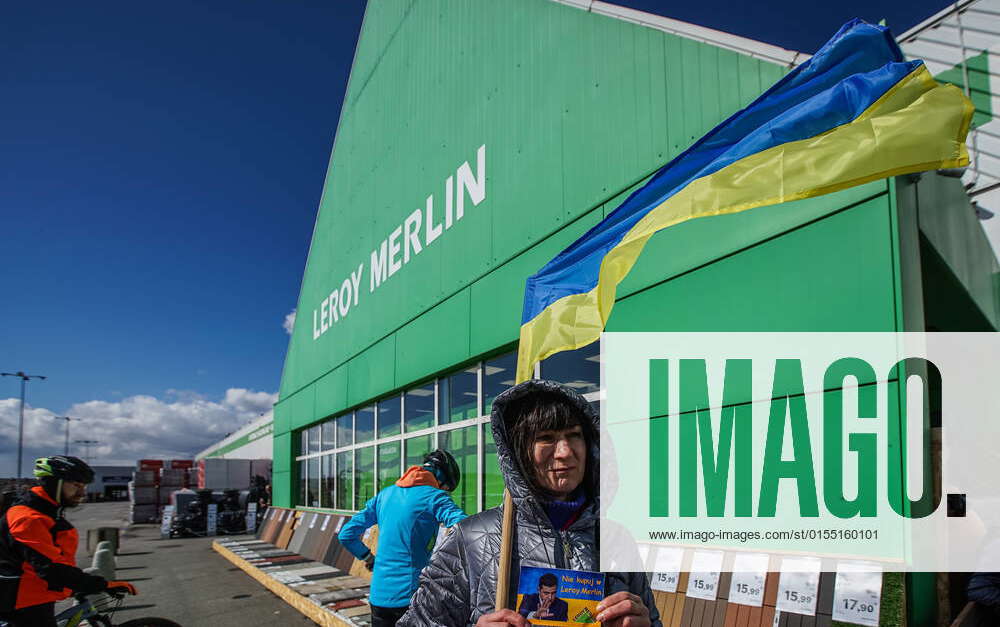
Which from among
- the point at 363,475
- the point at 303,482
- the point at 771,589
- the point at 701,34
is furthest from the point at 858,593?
the point at 303,482

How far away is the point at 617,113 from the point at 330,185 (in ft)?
43.1

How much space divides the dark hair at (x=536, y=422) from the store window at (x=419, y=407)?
8070 mm

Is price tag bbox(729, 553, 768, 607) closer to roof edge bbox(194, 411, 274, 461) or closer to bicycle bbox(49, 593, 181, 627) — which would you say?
bicycle bbox(49, 593, 181, 627)

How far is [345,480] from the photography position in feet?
47.9

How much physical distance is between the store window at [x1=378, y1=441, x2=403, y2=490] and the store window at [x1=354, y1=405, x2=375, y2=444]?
73cm

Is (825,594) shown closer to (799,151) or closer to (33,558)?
(799,151)

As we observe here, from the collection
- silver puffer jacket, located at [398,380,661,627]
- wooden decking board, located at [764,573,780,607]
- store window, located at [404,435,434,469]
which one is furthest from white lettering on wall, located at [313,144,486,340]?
silver puffer jacket, located at [398,380,661,627]

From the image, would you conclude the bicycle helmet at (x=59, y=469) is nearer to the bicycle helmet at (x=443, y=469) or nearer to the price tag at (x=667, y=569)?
the bicycle helmet at (x=443, y=469)

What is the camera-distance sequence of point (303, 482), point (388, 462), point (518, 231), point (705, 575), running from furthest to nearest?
point (303, 482)
point (388, 462)
point (518, 231)
point (705, 575)

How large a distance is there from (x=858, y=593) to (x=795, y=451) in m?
1.04

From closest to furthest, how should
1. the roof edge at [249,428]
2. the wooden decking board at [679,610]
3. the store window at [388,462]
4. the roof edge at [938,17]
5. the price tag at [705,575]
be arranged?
the price tag at [705,575] < the wooden decking board at [679,610] < the roof edge at [938,17] < the store window at [388,462] < the roof edge at [249,428]

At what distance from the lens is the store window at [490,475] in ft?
26.7

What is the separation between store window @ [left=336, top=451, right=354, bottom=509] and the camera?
1409 centimetres

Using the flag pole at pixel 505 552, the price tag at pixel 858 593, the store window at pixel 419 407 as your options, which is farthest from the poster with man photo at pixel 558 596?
the store window at pixel 419 407
